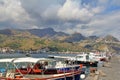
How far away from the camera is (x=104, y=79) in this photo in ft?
190

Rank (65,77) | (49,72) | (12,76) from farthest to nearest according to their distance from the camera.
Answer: (49,72) < (65,77) < (12,76)

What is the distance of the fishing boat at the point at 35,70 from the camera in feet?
135

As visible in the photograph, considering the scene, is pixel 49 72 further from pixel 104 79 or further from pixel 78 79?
pixel 104 79

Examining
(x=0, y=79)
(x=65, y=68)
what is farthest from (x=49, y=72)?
(x=0, y=79)

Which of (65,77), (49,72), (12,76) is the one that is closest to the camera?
(12,76)

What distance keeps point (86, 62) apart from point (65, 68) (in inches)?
2100

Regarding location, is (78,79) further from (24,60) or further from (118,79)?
(24,60)

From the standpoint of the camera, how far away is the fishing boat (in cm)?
4117

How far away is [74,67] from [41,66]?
11.7 meters

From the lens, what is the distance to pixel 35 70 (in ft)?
162

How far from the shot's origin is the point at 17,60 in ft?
143

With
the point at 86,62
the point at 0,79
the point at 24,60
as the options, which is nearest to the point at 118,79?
the point at 24,60

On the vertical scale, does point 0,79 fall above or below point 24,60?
below

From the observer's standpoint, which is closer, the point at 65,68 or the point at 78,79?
the point at 78,79
